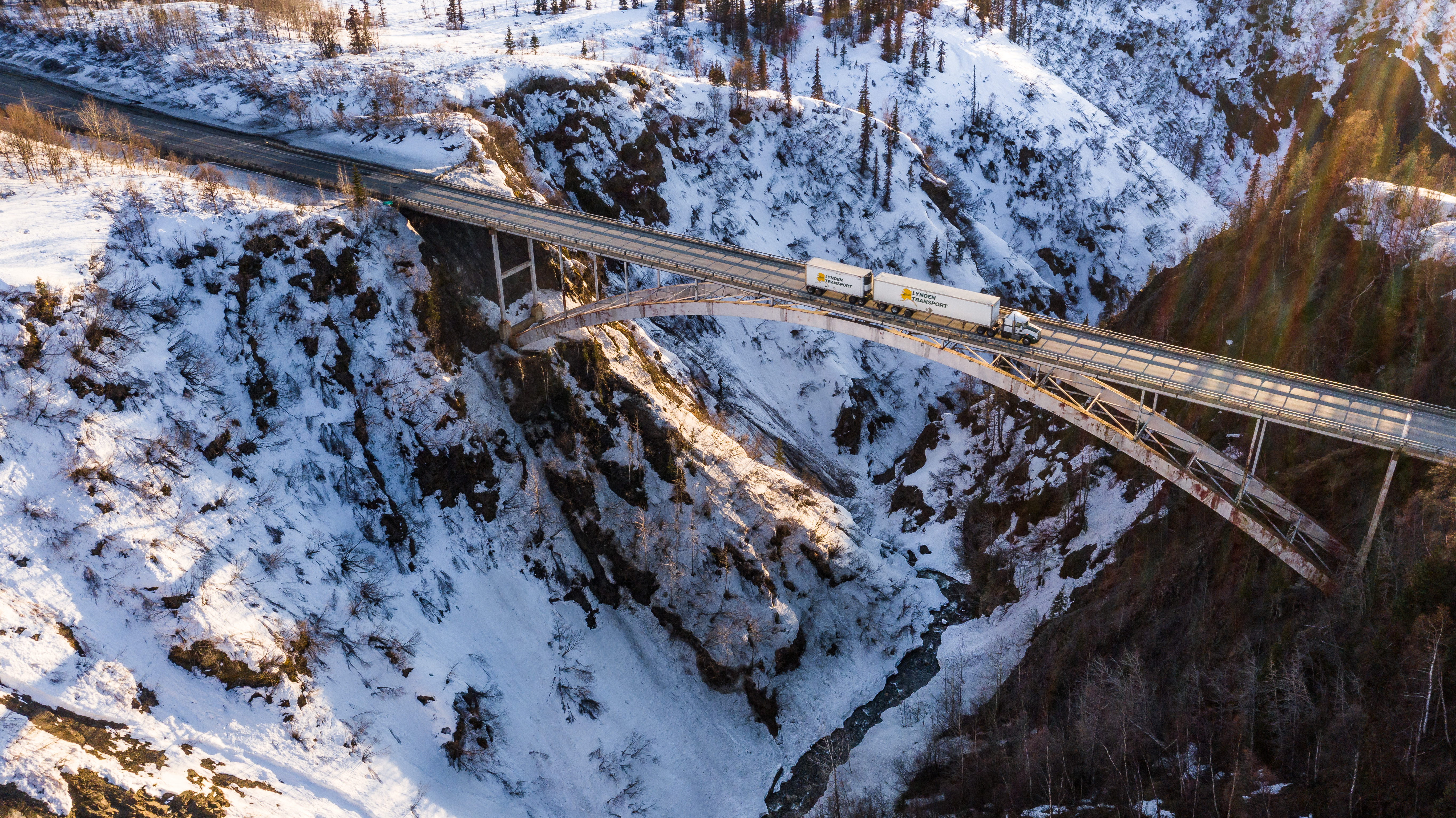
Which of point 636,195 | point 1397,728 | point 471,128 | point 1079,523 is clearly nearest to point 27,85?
point 471,128

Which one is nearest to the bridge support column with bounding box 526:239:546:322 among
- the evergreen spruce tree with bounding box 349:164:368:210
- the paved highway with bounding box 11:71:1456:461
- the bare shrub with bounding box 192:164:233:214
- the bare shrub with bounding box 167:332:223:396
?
the paved highway with bounding box 11:71:1456:461

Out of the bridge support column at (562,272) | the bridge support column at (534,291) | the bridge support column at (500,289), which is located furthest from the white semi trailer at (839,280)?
the bridge support column at (500,289)

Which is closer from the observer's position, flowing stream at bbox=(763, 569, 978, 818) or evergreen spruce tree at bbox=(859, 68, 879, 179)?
flowing stream at bbox=(763, 569, 978, 818)

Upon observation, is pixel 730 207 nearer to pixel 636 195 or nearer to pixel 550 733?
pixel 636 195

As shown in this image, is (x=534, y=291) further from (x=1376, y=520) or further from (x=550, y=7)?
(x=550, y=7)

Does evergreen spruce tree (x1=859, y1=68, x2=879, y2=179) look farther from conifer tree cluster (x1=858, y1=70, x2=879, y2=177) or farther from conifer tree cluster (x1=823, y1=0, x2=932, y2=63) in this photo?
conifer tree cluster (x1=823, y1=0, x2=932, y2=63)

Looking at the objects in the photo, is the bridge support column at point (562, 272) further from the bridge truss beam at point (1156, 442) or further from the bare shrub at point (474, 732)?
the bare shrub at point (474, 732)

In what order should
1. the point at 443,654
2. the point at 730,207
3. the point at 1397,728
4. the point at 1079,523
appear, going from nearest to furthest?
the point at 1397,728
the point at 443,654
the point at 1079,523
the point at 730,207
